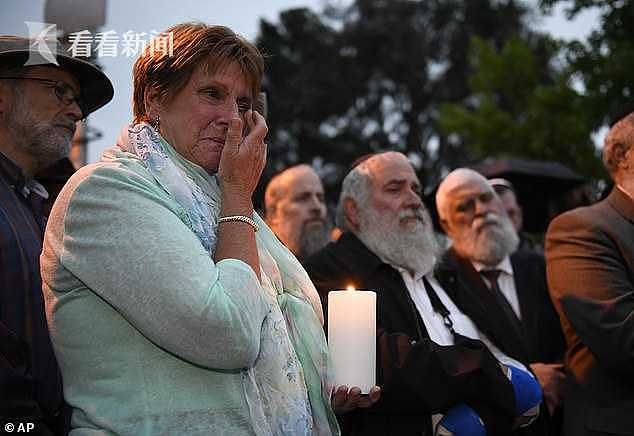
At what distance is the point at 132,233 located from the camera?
84.5 inches

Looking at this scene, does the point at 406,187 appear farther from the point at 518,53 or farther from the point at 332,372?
the point at 518,53

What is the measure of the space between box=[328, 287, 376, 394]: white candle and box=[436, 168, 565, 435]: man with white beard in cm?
173

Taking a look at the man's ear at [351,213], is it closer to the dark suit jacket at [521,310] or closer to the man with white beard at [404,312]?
the man with white beard at [404,312]

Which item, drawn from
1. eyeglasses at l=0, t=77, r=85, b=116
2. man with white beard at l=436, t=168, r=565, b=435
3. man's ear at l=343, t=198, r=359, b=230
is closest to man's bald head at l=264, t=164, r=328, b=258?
man with white beard at l=436, t=168, r=565, b=435

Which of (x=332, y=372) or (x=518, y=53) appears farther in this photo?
(x=518, y=53)

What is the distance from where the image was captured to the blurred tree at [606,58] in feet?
→ 25.8

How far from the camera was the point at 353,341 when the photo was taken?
2.53 m

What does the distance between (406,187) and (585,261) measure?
1.06m

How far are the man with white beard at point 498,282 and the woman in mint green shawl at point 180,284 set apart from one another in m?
1.89

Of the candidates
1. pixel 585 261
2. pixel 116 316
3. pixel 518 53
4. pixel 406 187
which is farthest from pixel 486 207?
pixel 518 53

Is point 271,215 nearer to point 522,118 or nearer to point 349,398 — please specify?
point 349,398

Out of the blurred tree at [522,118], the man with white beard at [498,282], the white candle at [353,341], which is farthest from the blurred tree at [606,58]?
the white candle at [353,341]

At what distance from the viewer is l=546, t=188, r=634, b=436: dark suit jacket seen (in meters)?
3.52

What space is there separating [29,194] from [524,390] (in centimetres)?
214
